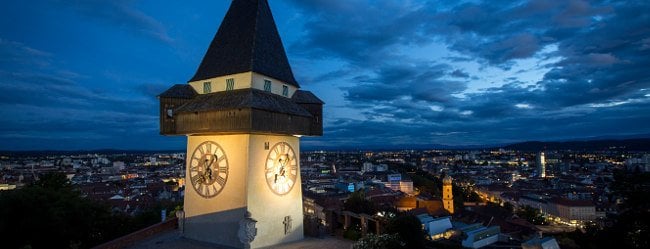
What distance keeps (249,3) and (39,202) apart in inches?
479

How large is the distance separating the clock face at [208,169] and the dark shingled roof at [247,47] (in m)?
2.68

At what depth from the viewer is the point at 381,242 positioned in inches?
491

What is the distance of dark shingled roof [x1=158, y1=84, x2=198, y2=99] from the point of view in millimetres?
14575

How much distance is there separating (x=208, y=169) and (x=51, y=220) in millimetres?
7945

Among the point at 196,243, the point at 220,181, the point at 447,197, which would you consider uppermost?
the point at 220,181

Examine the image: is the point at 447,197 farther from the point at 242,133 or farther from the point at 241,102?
the point at 241,102

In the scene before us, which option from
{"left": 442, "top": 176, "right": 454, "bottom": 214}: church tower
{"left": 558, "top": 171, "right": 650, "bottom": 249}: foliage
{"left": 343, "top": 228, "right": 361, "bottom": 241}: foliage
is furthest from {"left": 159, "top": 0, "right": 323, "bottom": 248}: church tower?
{"left": 442, "top": 176, "right": 454, "bottom": 214}: church tower

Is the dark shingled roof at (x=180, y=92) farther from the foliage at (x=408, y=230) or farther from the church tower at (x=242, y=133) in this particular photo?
the foliage at (x=408, y=230)

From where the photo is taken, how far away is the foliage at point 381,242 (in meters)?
12.4

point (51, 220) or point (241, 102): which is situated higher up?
point (241, 102)

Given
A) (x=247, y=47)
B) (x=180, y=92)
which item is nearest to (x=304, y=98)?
(x=247, y=47)

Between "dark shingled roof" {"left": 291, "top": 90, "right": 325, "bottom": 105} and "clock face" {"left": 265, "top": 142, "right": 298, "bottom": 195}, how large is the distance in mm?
2002

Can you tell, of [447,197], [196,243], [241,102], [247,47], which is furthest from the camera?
[447,197]

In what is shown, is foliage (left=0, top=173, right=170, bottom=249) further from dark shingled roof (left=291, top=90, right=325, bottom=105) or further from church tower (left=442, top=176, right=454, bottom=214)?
church tower (left=442, top=176, right=454, bottom=214)
